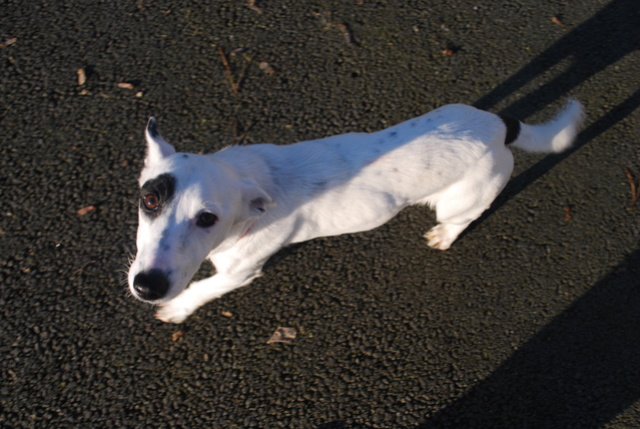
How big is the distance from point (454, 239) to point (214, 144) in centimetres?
219

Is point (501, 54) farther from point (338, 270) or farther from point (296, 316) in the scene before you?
point (296, 316)

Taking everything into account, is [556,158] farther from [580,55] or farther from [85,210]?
[85,210]

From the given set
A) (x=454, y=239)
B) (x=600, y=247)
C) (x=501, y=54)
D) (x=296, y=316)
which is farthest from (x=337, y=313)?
(x=501, y=54)

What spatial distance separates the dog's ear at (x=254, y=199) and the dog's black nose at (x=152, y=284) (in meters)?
0.63

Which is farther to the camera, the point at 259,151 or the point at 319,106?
the point at 319,106

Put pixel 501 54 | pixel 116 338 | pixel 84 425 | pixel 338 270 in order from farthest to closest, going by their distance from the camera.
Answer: pixel 501 54 → pixel 338 270 → pixel 116 338 → pixel 84 425

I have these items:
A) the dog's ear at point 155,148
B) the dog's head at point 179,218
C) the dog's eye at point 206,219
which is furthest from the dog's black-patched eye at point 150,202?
the dog's ear at point 155,148

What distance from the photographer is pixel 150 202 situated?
252cm

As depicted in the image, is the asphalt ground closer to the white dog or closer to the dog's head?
the white dog

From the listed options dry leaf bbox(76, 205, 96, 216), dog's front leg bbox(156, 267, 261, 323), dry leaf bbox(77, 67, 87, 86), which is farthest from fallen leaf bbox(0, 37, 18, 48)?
dog's front leg bbox(156, 267, 261, 323)

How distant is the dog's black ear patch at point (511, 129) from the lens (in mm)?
3252

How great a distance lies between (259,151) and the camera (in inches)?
126

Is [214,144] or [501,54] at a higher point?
[501,54]

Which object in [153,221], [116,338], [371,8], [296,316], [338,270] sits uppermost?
[371,8]
